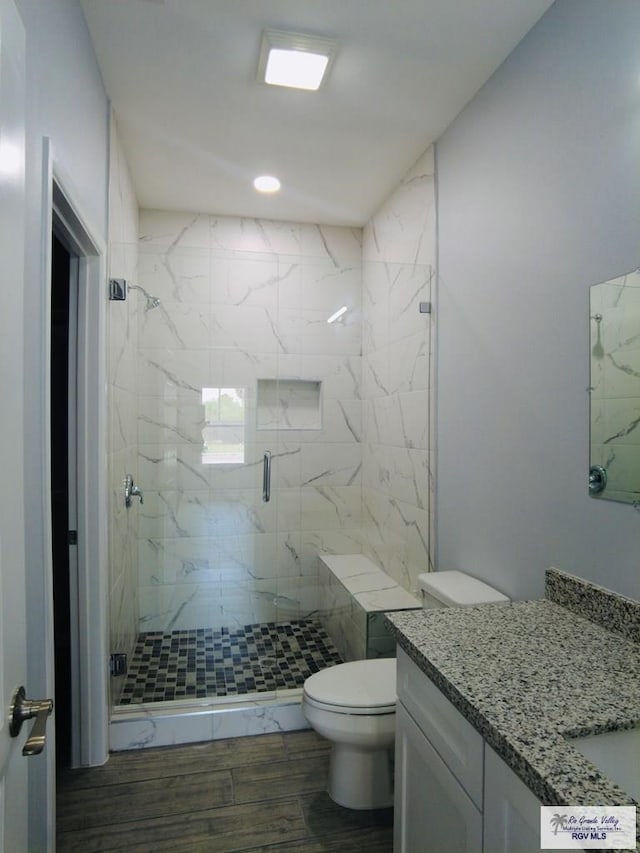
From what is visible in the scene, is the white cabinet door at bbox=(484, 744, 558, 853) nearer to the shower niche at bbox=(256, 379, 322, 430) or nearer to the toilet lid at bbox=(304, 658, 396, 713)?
the toilet lid at bbox=(304, 658, 396, 713)

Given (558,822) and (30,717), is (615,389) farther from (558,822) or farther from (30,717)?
(30,717)

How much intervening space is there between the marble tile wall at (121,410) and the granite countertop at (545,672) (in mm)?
1501

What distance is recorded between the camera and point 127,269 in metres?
2.72

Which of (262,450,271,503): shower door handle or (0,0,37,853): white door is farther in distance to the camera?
(262,450,271,503): shower door handle

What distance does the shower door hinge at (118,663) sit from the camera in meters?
2.26

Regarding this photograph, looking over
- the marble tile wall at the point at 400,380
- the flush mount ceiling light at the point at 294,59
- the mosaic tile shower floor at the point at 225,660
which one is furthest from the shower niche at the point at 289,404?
the flush mount ceiling light at the point at 294,59

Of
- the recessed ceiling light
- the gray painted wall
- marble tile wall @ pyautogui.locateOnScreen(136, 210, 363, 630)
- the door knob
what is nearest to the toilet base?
the gray painted wall

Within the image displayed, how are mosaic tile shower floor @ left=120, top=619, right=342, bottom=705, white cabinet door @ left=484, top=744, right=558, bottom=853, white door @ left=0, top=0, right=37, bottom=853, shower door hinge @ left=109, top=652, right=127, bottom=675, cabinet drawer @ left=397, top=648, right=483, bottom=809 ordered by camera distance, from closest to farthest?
white door @ left=0, top=0, right=37, bottom=853
white cabinet door @ left=484, top=744, right=558, bottom=853
cabinet drawer @ left=397, top=648, right=483, bottom=809
shower door hinge @ left=109, top=652, right=127, bottom=675
mosaic tile shower floor @ left=120, top=619, right=342, bottom=705

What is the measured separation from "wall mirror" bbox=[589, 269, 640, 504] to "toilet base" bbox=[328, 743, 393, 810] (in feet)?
4.10

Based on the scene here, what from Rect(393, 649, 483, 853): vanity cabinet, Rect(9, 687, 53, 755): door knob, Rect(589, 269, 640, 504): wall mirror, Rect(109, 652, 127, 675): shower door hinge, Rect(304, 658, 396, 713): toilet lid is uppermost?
Rect(589, 269, 640, 504): wall mirror

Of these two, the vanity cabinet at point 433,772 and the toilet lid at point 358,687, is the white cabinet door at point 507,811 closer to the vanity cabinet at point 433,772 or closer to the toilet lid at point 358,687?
the vanity cabinet at point 433,772

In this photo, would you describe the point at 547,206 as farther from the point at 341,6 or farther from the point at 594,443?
the point at 341,6

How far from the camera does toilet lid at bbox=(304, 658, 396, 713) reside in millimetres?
1746

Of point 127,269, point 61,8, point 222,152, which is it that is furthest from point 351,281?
point 61,8
